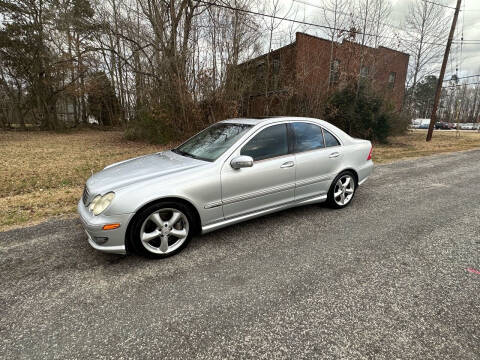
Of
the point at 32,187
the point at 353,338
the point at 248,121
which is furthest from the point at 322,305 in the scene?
the point at 32,187

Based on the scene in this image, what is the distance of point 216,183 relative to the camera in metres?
2.99

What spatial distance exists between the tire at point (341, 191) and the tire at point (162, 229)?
7.61 ft

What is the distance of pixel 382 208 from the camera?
433 centimetres

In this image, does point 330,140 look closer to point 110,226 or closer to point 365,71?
point 110,226

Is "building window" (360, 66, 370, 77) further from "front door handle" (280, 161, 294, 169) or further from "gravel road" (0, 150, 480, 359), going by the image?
"front door handle" (280, 161, 294, 169)

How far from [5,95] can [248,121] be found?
29792 millimetres

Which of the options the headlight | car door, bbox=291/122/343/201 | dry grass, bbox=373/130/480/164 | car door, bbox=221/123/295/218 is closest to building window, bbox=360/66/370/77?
dry grass, bbox=373/130/480/164

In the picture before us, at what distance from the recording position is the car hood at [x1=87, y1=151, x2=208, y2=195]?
9.21 ft

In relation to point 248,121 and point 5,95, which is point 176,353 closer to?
point 248,121

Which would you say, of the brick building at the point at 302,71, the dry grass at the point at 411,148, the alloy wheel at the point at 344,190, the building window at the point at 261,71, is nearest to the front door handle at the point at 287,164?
the alloy wheel at the point at 344,190

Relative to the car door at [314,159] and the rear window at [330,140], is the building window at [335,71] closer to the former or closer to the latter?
the rear window at [330,140]

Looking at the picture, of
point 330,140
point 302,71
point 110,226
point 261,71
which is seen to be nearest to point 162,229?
point 110,226

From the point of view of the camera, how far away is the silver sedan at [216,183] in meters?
2.65

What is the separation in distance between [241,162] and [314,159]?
1.33 metres
